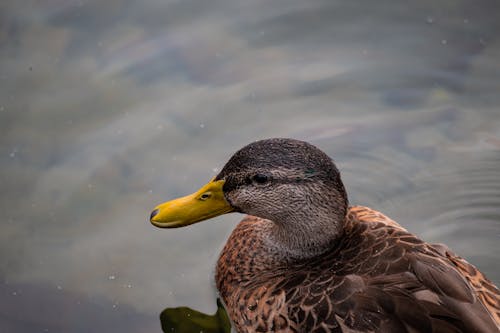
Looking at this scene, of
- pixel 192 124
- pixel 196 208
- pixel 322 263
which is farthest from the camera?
pixel 192 124

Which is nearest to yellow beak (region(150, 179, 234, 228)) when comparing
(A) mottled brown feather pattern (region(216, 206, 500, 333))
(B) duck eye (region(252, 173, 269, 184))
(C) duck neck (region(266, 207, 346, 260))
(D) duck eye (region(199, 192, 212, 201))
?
(D) duck eye (region(199, 192, 212, 201))

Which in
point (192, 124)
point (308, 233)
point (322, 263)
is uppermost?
point (192, 124)

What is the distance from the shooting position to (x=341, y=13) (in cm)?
681

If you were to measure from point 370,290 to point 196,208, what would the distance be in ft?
3.97

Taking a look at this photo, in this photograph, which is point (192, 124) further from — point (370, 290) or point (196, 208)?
point (370, 290)

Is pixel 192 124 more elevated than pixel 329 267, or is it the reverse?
pixel 192 124

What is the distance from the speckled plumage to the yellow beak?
8 cm

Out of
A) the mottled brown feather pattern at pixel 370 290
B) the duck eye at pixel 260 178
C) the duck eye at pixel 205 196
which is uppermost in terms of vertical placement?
the duck eye at pixel 260 178

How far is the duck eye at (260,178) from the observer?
13.4 feet

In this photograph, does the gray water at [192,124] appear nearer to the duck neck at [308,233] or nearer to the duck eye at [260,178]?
the duck neck at [308,233]

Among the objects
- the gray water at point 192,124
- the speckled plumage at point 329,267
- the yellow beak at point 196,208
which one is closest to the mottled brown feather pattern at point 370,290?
the speckled plumage at point 329,267

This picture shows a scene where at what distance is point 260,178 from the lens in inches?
162

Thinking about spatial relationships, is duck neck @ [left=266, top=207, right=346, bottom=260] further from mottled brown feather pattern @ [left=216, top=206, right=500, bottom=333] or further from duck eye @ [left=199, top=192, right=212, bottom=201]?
Result: duck eye @ [left=199, top=192, right=212, bottom=201]

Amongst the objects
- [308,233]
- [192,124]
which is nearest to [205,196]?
[308,233]
